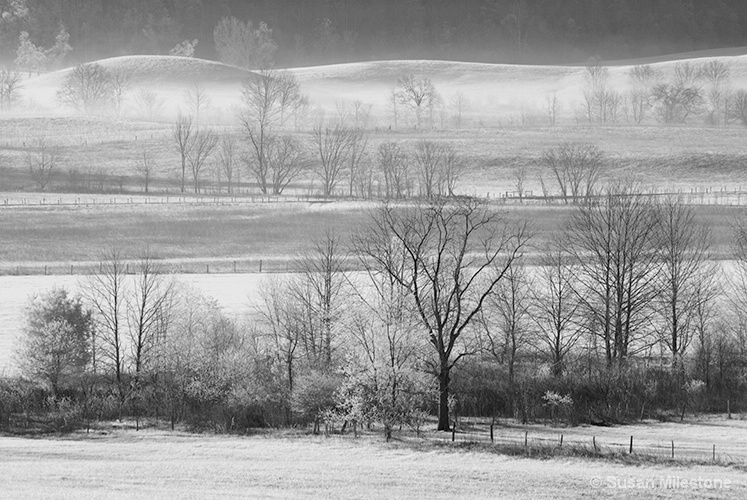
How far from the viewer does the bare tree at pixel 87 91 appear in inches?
5969

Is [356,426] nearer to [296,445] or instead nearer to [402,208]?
[296,445]

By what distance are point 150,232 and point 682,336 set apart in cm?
3899

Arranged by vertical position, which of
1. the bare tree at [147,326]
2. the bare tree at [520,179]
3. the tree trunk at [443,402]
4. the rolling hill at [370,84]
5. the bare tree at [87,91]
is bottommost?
the tree trunk at [443,402]

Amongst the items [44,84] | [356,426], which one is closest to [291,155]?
[356,426]

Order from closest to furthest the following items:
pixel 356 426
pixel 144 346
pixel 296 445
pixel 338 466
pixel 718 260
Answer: pixel 338 466, pixel 296 445, pixel 356 426, pixel 144 346, pixel 718 260

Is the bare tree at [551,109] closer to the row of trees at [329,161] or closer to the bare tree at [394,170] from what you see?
the row of trees at [329,161]

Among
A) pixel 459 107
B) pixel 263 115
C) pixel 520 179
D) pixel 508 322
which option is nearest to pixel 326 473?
pixel 508 322

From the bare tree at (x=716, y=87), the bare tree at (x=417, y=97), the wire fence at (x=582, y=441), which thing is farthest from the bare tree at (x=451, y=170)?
the wire fence at (x=582, y=441)

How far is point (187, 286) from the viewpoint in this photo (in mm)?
46562

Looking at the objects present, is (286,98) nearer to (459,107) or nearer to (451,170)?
(459,107)

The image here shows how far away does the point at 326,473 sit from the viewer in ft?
86.3

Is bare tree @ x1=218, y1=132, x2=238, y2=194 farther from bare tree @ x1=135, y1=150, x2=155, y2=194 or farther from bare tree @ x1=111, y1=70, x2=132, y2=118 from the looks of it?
bare tree @ x1=111, y1=70, x2=132, y2=118

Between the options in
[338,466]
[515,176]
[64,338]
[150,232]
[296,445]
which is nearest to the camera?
[338,466]

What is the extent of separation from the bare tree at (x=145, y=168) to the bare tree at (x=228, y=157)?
24.4 ft
